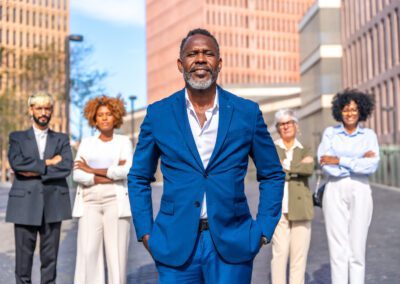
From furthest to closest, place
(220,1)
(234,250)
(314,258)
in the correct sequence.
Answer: (220,1)
(314,258)
(234,250)

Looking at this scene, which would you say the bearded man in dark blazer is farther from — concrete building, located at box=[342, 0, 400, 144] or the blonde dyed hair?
concrete building, located at box=[342, 0, 400, 144]

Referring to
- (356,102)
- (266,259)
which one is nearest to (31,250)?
(356,102)

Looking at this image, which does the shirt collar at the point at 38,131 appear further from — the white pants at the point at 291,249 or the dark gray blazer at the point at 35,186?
the white pants at the point at 291,249

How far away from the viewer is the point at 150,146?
354 cm

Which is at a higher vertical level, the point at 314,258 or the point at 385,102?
the point at 385,102

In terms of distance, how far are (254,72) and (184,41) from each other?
12376cm

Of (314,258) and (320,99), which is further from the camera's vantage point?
(320,99)

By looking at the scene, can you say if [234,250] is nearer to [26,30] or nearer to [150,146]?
[150,146]

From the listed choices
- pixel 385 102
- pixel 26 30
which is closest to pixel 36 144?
pixel 385 102

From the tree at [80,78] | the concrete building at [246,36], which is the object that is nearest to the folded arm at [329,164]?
the tree at [80,78]

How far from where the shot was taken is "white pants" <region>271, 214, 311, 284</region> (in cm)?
636

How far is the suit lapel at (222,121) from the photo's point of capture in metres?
3.39

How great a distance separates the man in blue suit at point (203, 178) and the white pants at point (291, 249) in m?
2.88

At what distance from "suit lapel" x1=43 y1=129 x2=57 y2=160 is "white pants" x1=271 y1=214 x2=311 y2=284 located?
2.18 metres
